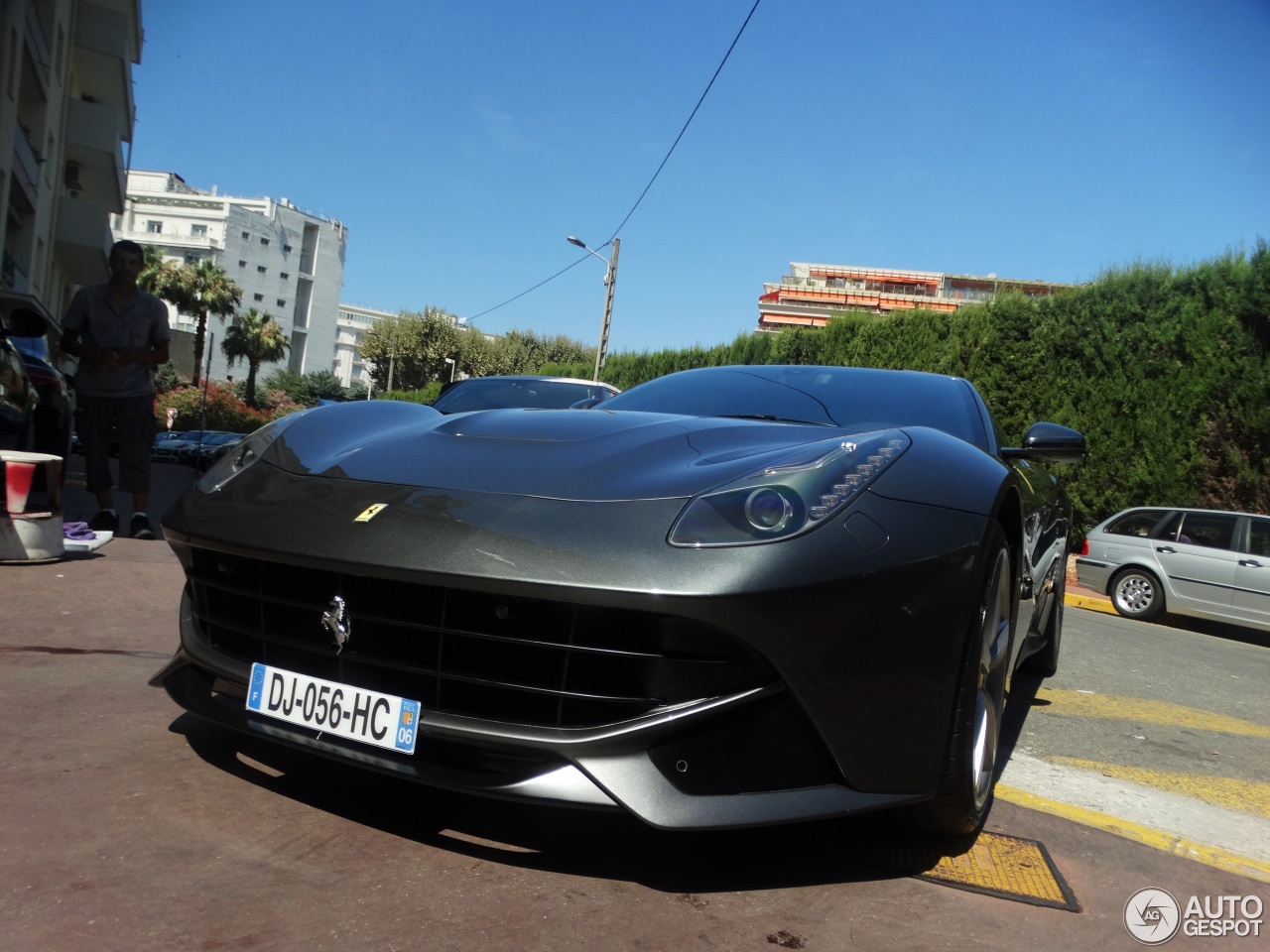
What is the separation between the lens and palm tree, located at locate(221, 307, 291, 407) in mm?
60719

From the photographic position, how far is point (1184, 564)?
10469 millimetres

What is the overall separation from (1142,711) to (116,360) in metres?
5.34

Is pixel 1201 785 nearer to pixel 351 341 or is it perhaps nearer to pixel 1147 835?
pixel 1147 835

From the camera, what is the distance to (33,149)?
21297 millimetres

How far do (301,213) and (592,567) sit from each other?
107921 mm

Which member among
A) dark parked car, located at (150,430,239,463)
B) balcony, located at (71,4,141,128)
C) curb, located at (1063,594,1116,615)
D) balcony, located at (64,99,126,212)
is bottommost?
dark parked car, located at (150,430,239,463)

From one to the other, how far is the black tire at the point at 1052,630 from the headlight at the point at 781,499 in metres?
2.55

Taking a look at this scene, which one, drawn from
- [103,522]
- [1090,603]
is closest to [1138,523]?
[1090,603]

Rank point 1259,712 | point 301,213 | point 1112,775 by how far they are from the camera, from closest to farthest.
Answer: point 1112,775
point 1259,712
point 301,213

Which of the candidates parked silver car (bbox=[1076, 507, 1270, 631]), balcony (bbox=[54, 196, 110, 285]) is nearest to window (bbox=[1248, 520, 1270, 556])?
parked silver car (bbox=[1076, 507, 1270, 631])

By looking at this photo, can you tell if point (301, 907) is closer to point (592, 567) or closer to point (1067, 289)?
point (592, 567)

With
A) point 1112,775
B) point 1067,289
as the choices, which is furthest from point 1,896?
point 1067,289

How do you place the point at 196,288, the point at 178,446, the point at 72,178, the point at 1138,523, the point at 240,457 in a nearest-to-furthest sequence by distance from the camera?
the point at 240,457 < the point at 1138,523 < the point at 72,178 < the point at 178,446 < the point at 196,288

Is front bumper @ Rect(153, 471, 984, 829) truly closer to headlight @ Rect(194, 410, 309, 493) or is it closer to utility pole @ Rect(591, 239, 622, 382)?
headlight @ Rect(194, 410, 309, 493)
